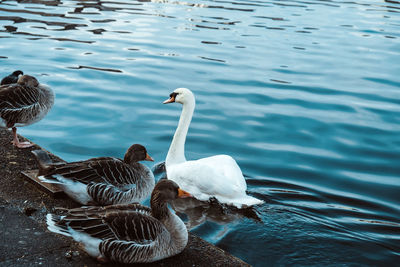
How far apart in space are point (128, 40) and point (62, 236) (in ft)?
49.0

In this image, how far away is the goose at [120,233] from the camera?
15.3 ft

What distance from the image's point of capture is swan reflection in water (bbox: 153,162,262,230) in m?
7.17

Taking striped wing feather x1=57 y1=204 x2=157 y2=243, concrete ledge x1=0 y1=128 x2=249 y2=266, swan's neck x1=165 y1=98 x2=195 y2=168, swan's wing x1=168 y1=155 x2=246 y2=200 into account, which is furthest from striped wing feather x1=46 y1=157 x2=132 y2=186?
swan's neck x1=165 y1=98 x2=195 y2=168

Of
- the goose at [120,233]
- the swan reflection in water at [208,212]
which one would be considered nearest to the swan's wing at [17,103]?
the swan reflection in water at [208,212]

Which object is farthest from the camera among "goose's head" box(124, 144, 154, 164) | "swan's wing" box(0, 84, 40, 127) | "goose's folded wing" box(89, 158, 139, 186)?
"swan's wing" box(0, 84, 40, 127)

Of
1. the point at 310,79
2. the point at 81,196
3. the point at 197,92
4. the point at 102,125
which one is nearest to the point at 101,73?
the point at 197,92

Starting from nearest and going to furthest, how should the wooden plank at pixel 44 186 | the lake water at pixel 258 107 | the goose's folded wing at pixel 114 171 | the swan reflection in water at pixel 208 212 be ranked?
1. the goose's folded wing at pixel 114 171
2. the wooden plank at pixel 44 186
3. the lake water at pixel 258 107
4. the swan reflection in water at pixel 208 212

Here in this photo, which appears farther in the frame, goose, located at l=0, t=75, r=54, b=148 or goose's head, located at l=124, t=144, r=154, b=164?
goose, located at l=0, t=75, r=54, b=148

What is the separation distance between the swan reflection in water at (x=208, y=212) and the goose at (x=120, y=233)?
6.61 feet

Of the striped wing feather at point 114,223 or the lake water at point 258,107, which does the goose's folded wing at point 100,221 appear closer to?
the striped wing feather at point 114,223

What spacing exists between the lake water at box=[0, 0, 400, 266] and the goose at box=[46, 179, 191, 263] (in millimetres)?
1600

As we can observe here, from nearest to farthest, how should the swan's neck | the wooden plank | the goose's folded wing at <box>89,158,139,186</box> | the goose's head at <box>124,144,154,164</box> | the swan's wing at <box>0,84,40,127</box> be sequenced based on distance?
1. the goose's folded wing at <box>89,158,139,186</box>
2. the wooden plank
3. the goose's head at <box>124,144,154,164</box>
4. the swan's wing at <box>0,84,40,127</box>
5. the swan's neck

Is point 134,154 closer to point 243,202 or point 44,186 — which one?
point 44,186

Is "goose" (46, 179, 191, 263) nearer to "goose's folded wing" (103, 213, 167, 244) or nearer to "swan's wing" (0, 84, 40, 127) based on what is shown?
"goose's folded wing" (103, 213, 167, 244)
